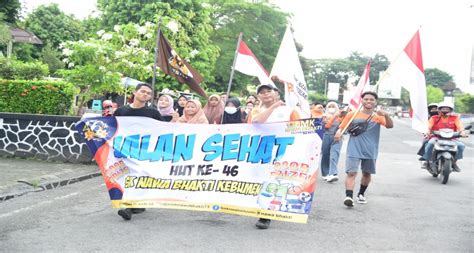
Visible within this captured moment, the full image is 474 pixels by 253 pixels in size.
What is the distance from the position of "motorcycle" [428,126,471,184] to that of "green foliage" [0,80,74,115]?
7.50 m

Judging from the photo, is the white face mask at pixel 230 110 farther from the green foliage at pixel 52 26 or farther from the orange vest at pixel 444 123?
the green foliage at pixel 52 26

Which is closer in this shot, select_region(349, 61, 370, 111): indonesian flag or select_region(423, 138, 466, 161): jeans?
select_region(349, 61, 370, 111): indonesian flag

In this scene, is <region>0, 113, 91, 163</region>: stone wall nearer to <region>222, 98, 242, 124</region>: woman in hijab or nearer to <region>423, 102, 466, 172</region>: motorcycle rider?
<region>222, 98, 242, 124</region>: woman in hijab

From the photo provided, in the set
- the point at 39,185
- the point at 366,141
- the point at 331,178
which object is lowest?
the point at 39,185

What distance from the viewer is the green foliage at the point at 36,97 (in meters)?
12.2

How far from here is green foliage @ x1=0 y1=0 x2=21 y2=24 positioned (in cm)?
1521

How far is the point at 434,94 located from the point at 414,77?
4935 inches

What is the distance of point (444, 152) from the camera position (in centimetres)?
1116

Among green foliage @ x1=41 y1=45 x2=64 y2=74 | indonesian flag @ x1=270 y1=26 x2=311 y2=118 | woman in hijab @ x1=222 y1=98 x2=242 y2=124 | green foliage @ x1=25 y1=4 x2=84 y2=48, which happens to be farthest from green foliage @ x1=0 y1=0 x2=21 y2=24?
green foliage @ x1=25 y1=4 x2=84 y2=48

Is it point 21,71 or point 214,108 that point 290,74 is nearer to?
point 214,108

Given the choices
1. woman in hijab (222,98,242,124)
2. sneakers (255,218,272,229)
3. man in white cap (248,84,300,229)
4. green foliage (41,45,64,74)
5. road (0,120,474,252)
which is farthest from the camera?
green foliage (41,45,64,74)

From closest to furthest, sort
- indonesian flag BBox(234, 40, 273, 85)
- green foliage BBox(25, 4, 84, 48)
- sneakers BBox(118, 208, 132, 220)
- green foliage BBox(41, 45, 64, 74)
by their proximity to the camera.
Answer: sneakers BBox(118, 208, 132, 220)
indonesian flag BBox(234, 40, 273, 85)
green foliage BBox(41, 45, 64, 74)
green foliage BBox(25, 4, 84, 48)

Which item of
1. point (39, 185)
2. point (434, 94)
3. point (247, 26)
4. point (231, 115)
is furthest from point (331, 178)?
point (434, 94)

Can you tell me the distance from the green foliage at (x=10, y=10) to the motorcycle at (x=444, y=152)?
35.4ft
